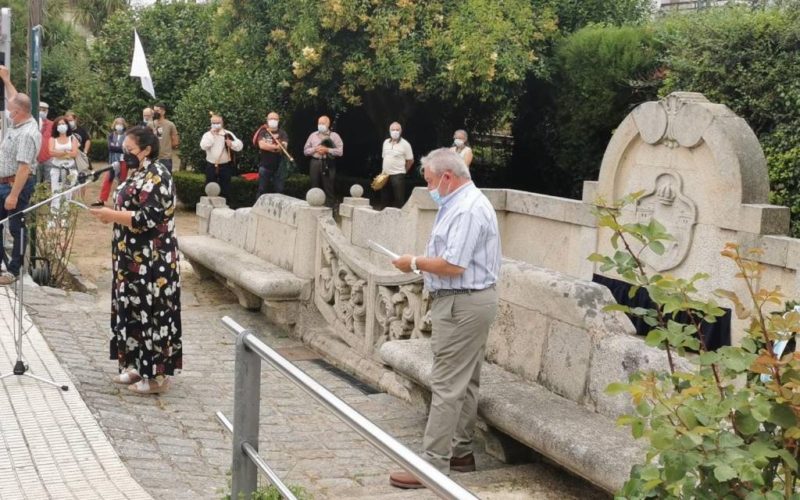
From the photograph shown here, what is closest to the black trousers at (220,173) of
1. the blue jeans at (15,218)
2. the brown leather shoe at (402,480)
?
the blue jeans at (15,218)

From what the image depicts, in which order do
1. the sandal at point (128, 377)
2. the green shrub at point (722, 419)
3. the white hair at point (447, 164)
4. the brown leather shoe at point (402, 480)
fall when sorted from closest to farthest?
the green shrub at point (722, 419) → the brown leather shoe at point (402, 480) → the white hair at point (447, 164) → the sandal at point (128, 377)

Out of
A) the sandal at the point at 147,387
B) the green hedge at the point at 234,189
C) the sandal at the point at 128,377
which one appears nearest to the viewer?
the sandal at the point at 147,387

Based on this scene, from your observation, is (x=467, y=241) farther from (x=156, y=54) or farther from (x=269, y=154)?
(x=156, y=54)

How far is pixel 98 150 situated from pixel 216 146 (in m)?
14.1

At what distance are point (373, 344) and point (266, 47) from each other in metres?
13.5

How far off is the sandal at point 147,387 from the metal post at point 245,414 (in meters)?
3.36

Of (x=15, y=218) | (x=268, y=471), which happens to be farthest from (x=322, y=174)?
(x=268, y=471)

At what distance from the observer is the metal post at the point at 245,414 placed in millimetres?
4035

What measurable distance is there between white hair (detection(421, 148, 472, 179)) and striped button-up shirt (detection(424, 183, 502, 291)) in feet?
0.25

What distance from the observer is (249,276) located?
10359 mm

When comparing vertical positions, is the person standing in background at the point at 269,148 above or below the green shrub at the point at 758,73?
below

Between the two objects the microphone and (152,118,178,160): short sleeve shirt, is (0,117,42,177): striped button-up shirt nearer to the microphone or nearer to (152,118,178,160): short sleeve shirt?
the microphone

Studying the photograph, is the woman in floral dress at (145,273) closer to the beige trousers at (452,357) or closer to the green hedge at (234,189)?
the beige trousers at (452,357)

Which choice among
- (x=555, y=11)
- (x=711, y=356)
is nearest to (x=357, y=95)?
(x=555, y=11)
